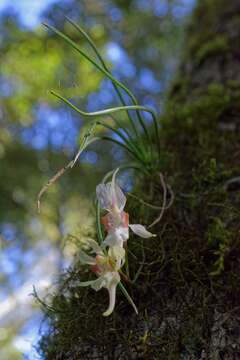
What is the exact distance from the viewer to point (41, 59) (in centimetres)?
446

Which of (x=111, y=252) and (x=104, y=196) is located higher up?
(x=104, y=196)

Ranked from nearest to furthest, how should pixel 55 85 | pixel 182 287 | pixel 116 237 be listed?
pixel 116 237, pixel 182 287, pixel 55 85

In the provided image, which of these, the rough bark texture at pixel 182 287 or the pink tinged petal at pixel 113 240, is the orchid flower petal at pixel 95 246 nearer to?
the pink tinged petal at pixel 113 240

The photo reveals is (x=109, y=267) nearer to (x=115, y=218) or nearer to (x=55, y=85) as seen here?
(x=115, y=218)

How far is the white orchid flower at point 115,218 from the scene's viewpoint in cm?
84

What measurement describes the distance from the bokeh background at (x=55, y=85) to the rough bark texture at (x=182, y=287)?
2139mm

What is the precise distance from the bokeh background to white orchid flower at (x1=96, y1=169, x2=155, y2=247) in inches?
99.6

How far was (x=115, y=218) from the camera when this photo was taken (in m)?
0.87

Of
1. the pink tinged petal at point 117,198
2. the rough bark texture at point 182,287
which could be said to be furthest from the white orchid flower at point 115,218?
the rough bark texture at point 182,287

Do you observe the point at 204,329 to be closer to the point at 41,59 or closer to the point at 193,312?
the point at 193,312

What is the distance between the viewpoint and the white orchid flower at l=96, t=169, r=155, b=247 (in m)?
0.84

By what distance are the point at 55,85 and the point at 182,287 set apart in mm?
2983

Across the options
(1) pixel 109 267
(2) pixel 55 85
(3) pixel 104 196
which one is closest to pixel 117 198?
(3) pixel 104 196

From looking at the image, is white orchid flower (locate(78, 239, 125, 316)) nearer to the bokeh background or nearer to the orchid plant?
the orchid plant
